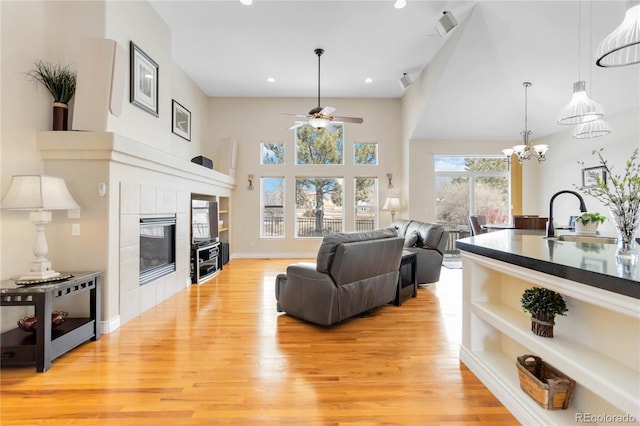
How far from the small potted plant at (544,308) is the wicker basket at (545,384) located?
238 mm

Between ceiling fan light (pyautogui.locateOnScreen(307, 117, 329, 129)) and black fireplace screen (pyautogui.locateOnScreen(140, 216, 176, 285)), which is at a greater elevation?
ceiling fan light (pyautogui.locateOnScreen(307, 117, 329, 129))

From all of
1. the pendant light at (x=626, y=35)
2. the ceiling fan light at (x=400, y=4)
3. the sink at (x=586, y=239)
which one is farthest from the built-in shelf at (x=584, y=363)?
the ceiling fan light at (x=400, y=4)

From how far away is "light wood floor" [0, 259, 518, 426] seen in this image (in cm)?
179

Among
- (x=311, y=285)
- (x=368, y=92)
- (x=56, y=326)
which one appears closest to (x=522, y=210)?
(x=368, y=92)

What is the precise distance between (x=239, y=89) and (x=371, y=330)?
20.0 ft

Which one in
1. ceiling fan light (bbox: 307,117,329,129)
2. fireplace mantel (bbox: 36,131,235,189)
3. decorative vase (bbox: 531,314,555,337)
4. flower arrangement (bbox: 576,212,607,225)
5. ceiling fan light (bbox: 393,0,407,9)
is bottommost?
decorative vase (bbox: 531,314,555,337)

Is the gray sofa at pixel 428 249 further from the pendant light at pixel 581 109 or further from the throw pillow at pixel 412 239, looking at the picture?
the pendant light at pixel 581 109

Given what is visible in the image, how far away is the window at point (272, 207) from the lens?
24.9 ft

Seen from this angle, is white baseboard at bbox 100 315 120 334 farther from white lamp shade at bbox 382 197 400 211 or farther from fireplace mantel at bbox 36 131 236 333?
white lamp shade at bbox 382 197 400 211

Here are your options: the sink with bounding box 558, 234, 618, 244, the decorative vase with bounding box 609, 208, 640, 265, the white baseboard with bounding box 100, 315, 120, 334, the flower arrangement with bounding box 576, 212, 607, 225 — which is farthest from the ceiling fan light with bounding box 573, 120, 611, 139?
the white baseboard with bounding box 100, 315, 120, 334

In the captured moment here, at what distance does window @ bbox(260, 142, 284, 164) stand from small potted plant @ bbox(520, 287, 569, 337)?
6505 millimetres

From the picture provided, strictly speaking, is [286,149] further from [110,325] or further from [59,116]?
[110,325]

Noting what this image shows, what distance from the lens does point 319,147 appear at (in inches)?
301

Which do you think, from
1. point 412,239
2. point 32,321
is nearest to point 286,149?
point 412,239
